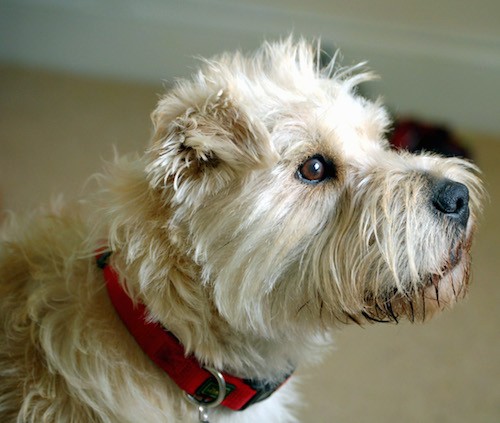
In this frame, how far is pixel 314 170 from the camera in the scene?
92 centimetres

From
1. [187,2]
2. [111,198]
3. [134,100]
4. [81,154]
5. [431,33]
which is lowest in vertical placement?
[81,154]

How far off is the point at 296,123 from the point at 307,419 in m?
0.92

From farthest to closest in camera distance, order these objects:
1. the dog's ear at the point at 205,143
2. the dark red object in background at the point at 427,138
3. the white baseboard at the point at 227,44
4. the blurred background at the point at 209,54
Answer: the white baseboard at the point at 227,44
the dark red object in background at the point at 427,138
the blurred background at the point at 209,54
the dog's ear at the point at 205,143

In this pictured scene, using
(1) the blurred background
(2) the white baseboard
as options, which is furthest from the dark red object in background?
(2) the white baseboard

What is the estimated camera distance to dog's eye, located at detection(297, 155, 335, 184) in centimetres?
91

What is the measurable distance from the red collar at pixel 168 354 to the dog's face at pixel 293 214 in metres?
0.10

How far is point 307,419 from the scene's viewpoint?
1.53 m

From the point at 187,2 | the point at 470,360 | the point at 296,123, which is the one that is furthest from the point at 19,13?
the point at 470,360

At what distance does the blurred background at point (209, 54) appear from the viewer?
2.02 meters

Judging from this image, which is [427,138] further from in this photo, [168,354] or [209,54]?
[168,354]

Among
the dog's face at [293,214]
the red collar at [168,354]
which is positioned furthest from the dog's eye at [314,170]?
the red collar at [168,354]

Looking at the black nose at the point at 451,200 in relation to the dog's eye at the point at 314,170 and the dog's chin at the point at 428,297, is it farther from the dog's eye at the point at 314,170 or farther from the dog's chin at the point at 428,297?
the dog's eye at the point at 314,170

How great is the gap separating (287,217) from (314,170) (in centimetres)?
9

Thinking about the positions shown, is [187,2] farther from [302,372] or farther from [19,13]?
[302,372]
